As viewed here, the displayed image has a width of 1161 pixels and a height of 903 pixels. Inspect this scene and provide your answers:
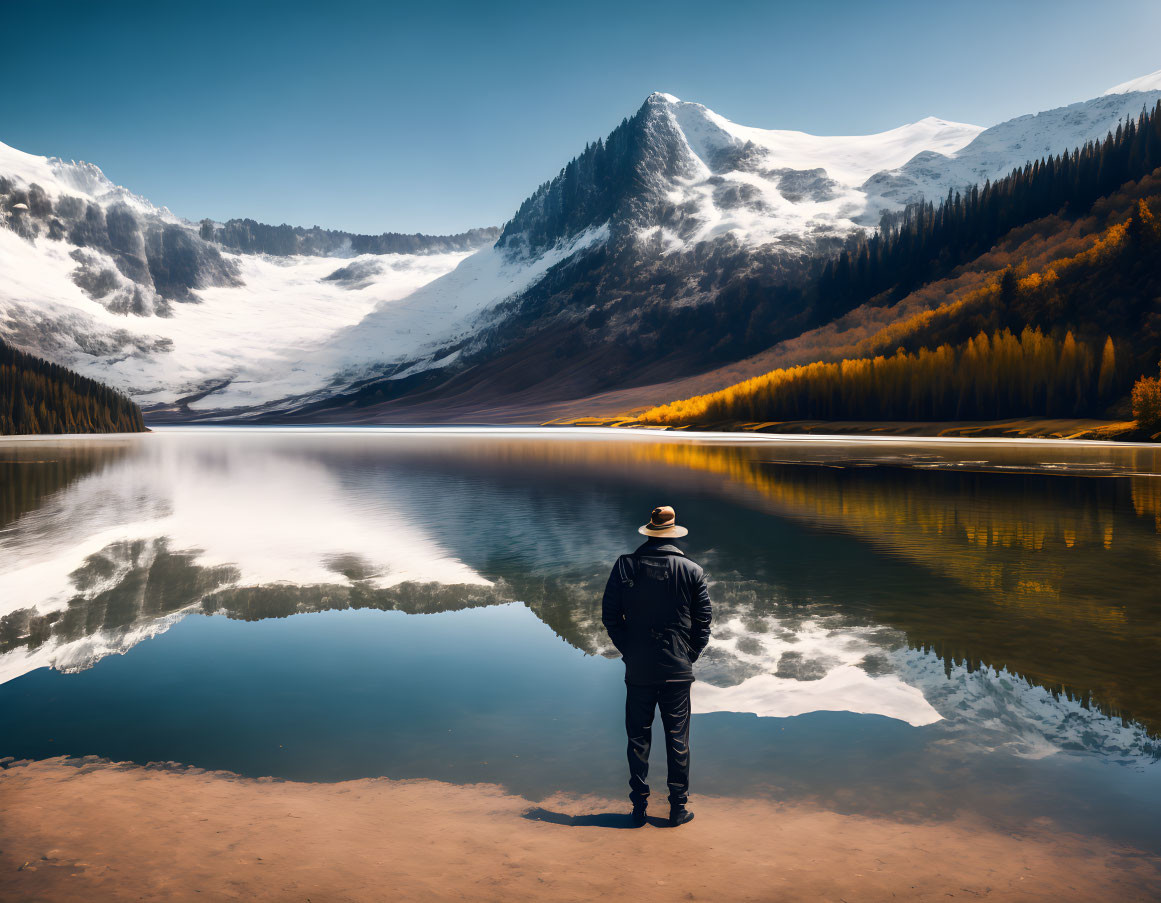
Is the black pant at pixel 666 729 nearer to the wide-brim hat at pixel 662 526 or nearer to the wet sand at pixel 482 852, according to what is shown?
the wet sand at pixel 482 852

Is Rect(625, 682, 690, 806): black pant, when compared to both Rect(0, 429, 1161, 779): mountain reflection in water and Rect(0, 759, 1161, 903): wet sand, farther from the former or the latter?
Rect(0, 429, 1161, 779): mountain reflection in water

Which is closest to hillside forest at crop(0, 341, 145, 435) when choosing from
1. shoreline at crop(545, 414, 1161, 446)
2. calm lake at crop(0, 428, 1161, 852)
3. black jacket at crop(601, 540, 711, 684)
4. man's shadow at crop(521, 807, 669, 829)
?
shoreline at crop(545, 414, 1161, 446)

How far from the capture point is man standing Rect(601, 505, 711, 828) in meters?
8.30

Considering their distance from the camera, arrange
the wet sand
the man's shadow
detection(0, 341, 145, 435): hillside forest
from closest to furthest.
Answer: the wet sand < the man's shadow < detection(0, 341, 145, 435): hillside forest

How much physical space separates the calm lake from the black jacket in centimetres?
155

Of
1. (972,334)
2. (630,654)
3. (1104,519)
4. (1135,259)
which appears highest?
(1135,259)

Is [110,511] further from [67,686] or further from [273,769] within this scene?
[273,769]

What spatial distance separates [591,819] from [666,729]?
3.77 ft

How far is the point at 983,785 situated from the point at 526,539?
63.4 ft

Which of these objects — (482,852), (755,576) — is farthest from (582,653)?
(755,576)

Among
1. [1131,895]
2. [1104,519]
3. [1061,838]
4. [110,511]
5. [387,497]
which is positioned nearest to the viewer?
[1131,895]

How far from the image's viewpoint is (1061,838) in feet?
25.1

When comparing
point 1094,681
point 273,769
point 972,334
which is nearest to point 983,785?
point 1094,681

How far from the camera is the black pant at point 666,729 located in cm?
824
